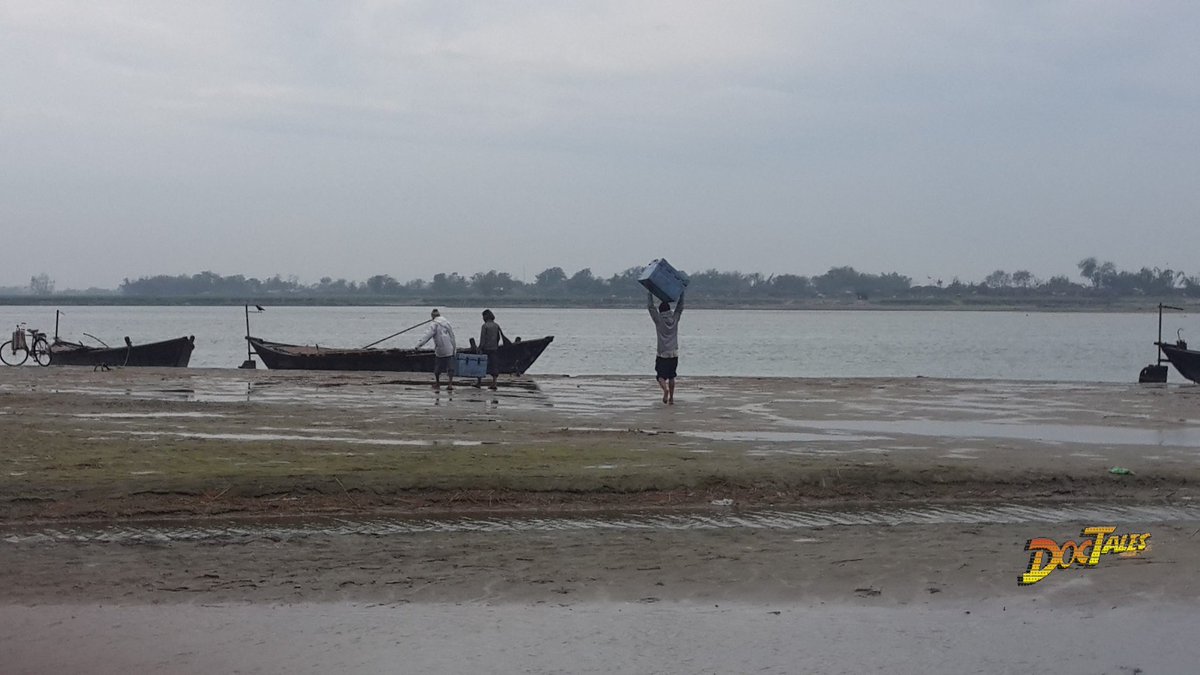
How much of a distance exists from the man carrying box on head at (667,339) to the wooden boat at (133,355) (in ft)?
79.3

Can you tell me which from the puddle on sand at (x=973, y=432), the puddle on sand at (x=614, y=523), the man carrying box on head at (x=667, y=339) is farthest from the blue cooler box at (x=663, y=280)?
the puddle on sand at (x=614, y=523)

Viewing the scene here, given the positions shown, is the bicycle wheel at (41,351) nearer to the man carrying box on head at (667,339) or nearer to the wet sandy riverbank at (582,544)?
the wet sandy riverbank at (582,544)

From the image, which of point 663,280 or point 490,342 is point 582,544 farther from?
point 490,342

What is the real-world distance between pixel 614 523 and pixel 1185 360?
95.9 ft

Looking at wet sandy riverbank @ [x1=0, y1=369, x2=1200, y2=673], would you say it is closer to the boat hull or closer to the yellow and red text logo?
the yellow and red text logo

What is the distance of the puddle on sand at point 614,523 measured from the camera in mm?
10180

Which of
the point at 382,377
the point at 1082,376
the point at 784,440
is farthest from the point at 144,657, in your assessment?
the point at 1082,376

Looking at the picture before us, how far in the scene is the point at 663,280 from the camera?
2319cm

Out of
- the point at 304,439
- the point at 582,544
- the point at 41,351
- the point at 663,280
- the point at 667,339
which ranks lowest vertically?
the point at 41,351

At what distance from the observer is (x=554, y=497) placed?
11.8 metres

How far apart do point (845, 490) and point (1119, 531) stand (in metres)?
2.81

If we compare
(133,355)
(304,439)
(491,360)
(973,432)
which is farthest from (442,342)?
(133,355)

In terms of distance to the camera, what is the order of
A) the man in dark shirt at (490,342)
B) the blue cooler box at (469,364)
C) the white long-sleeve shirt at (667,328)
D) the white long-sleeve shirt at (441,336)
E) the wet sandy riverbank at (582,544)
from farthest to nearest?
the man in dark shirt at (490,342) < the blue cooler box at (469,364) < the white long-sleeve shirt at (441,336) < the white long-sleeve shirt at (667,328) < the wet sandy riverbank at (582,544)

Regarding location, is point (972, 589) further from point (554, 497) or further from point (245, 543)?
point (245, 543)
